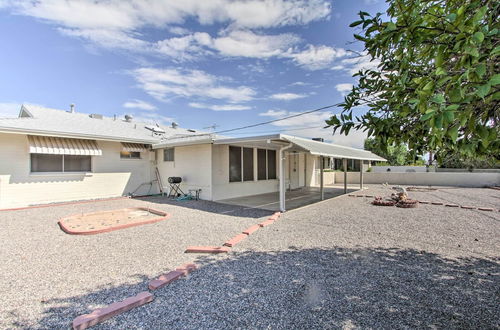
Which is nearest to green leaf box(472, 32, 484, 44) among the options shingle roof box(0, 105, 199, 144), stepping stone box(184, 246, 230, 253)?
stepping stone box(184, 246, 230, 253)

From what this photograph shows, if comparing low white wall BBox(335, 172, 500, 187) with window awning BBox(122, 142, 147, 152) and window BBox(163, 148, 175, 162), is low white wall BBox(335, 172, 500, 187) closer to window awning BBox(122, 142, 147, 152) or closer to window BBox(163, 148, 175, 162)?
window BBox(163, 148, 175, 162)

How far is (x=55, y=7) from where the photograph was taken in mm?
8438

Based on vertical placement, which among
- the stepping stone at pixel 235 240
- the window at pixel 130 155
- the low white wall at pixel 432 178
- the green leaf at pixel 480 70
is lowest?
the stepping stone at pixel 235 240

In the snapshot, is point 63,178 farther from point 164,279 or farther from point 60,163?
point 164,279

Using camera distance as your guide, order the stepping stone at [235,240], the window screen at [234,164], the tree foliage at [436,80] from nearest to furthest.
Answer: the tree foliage at [436,80]
the stepping stone at [235,240]
the window screen at [234,164]

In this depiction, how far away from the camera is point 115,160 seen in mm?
12672

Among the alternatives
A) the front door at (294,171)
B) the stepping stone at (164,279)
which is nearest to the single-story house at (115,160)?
the front door at (294,171)

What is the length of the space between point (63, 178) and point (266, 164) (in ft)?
33.4

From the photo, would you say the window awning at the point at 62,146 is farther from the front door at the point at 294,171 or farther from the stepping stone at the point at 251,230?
the front door at the point at 294,171

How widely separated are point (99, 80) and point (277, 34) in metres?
11.2

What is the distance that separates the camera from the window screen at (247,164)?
41.9ft

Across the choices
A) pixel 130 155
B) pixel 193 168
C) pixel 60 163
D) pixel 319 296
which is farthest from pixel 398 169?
pixel 60 163

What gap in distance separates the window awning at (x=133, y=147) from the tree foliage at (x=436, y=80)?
12.8 meters

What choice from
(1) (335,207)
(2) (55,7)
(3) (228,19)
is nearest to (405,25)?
(1) (335,207)
